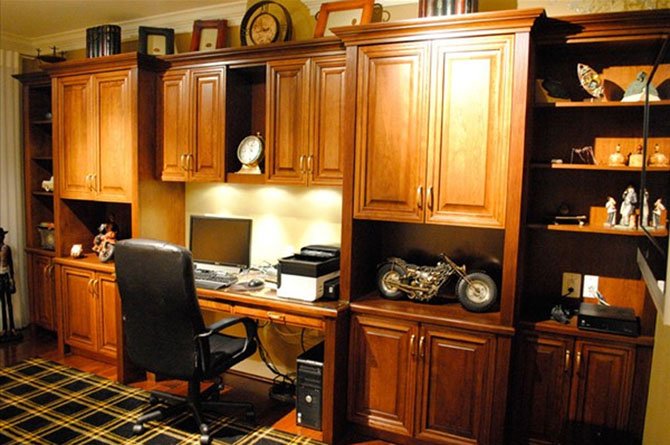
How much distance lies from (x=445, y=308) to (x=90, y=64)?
3.06 meters

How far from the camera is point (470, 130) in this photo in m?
2.52

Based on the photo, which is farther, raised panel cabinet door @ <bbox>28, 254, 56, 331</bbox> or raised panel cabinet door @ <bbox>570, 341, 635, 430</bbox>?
raised panel cabinet door @ <bbox>28, 254, 56, 331</bbox>

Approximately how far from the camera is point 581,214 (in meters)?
2.73

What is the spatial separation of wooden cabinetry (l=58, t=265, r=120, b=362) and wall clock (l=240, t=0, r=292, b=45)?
1.99m

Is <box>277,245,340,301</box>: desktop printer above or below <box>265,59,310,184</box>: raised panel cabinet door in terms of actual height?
below

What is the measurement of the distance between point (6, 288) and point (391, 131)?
3650 mm

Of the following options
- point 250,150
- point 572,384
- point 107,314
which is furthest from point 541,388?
point 107,314

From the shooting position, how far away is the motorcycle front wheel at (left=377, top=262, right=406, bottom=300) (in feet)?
9.45

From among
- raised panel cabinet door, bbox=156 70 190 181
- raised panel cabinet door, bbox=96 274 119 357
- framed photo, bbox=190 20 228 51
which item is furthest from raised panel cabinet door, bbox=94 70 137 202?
raised panel cabinet door, bbox=96 274 119 357

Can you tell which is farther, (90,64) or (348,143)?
(90,64)

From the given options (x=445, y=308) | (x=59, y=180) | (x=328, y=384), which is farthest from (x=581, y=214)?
(x=59, y=180)

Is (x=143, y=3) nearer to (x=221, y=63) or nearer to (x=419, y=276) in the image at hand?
(x=221, y=63)

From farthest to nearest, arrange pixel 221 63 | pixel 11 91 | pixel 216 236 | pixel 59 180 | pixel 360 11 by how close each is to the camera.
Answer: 1. pixel 11 91
2. pixel 59 180
3. pixel 216 236
4. pixel 221 63
5. pixel 360 11

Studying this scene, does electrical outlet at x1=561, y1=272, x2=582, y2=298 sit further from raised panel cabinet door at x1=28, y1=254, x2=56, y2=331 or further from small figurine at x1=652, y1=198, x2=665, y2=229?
raised panel cabinet door at x1=28, y1=254, x2=56, y2=331
